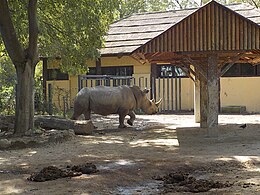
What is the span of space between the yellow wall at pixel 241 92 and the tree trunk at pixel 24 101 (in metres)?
13.7

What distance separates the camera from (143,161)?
979 centimetres

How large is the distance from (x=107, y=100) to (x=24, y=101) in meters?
4.35

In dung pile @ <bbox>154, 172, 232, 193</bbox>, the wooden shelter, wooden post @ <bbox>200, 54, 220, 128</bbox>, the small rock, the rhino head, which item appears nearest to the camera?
dung pile @ <bbox>154, 172, 232, 193</bbox>

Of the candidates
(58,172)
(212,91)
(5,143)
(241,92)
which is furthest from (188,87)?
(58,172)

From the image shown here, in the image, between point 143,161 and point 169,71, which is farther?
point 169,71

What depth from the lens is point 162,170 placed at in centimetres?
874

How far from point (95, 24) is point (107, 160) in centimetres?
862

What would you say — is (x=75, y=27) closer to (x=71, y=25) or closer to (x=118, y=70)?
(x=71, y=25)

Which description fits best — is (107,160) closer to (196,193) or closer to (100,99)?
(196,193)

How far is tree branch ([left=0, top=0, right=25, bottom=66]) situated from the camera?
13711 millimetres

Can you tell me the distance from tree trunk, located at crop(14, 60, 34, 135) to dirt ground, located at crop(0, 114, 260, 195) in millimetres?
1433

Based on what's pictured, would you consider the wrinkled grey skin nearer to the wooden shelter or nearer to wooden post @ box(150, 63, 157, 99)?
the wooden shelter

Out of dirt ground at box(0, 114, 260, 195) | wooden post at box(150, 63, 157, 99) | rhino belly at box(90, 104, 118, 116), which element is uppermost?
wooden post at box(150, 63, 157, 99)

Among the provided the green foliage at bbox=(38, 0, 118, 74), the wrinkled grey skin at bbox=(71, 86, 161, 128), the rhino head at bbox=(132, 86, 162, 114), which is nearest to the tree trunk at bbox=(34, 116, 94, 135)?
the wrinkled grey skin at bbox=(71, 86, 161, 128)
